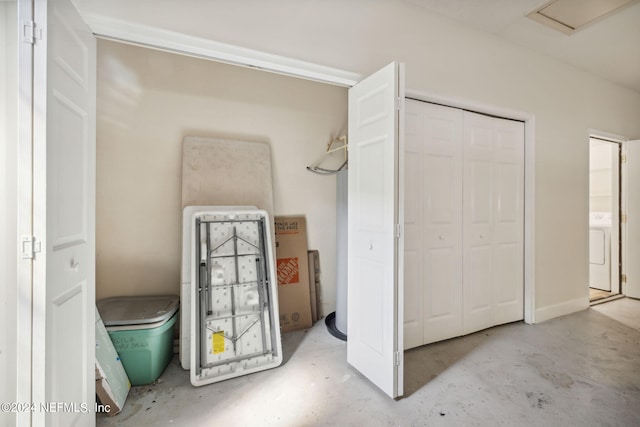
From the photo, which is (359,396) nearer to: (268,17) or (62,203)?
(62,203)

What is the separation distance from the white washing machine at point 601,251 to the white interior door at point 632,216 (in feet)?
0.73

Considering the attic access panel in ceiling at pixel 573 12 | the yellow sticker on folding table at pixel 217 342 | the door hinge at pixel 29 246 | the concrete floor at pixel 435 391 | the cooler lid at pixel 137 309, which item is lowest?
the concrete floor at pixel 435 391

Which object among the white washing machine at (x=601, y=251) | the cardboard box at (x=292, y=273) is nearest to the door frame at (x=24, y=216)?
the cardboard box at (x=292, y=273)

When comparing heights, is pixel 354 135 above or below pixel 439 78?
below

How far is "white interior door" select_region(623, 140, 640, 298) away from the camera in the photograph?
390 centimetres

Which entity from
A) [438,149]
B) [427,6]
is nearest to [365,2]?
[427,6]

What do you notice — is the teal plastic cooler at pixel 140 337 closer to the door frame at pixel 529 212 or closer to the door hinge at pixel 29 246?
the door hinge at pixel 29 246

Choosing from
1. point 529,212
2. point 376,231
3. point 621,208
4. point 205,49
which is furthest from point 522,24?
point 621,208

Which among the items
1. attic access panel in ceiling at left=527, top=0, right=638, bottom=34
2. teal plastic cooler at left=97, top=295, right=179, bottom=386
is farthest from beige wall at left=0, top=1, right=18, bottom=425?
attic access panel in ceiling at left=527, top=0, right=638, bottom=34

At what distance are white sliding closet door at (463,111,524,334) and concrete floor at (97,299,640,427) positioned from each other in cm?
39

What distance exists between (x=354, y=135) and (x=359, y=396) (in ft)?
6.05

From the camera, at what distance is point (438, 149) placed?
8.68 feet

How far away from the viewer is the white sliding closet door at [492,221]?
2828mm

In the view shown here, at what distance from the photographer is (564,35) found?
2.87m
